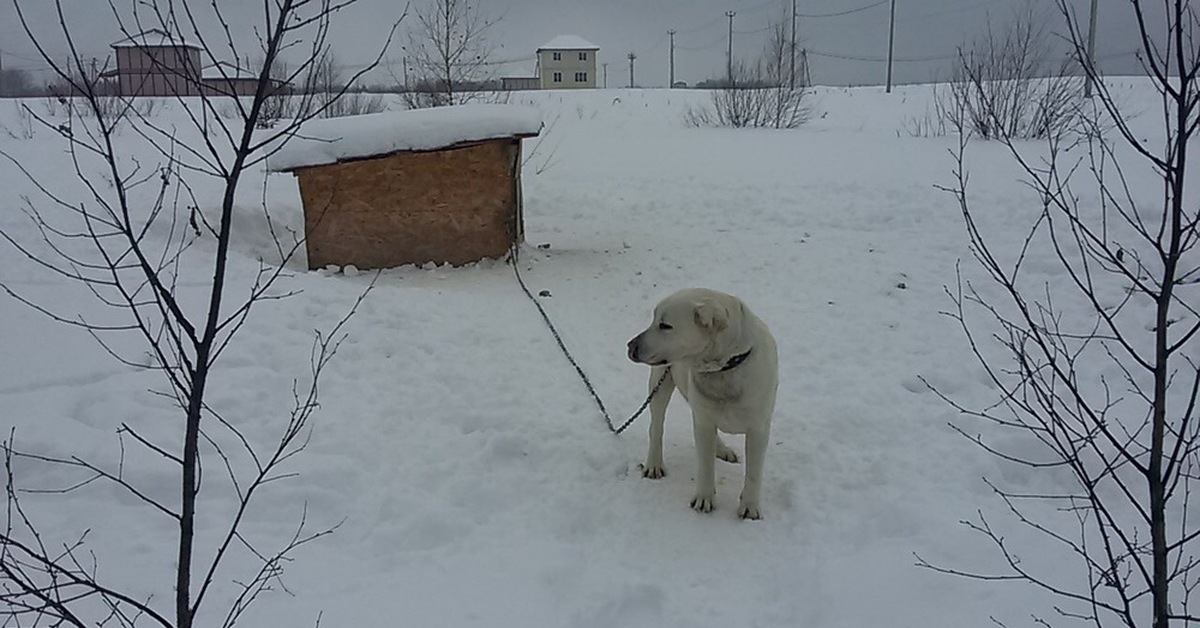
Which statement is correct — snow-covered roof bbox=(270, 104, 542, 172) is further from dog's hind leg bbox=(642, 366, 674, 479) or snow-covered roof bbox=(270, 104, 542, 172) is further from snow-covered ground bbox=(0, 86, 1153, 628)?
Result: dog's hind leg bbox=(642, 366, 674, 479)

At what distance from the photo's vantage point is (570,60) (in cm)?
4925

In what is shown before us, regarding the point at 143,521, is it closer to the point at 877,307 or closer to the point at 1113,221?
the point at 877,307

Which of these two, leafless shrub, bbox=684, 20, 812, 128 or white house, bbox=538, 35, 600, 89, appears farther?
white house, bbox=538, 35, 600, 89

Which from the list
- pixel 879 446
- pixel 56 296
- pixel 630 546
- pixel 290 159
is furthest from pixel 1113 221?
pixel 56 296

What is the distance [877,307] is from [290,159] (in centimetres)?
501

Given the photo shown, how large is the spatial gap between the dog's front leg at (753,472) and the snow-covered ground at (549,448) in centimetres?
8

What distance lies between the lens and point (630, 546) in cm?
347

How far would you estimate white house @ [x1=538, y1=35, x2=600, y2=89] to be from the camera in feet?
160

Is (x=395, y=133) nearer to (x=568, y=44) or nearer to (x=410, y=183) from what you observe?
(x=410, y=183)

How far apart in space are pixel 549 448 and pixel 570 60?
47.7 meters

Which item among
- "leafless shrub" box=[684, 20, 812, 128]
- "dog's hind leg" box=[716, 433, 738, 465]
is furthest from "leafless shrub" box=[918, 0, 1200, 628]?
"leafless shrub" box=[684, 20, 812, 128]

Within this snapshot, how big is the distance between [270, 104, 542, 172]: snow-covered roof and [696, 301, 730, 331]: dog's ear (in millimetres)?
4588

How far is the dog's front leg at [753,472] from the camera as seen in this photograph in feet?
11.8

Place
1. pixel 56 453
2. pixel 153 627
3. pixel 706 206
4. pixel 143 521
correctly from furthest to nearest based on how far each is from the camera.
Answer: pixel 706 206, pixel 56 453, pixel 143 521, pixel 153 627
